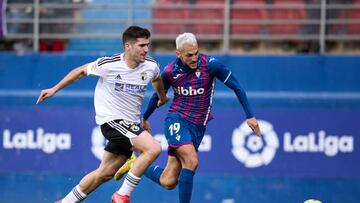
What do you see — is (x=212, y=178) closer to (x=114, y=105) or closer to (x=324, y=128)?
(x=324, y=128)

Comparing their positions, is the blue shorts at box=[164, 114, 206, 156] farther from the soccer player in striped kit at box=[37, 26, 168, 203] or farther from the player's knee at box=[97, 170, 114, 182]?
the player's knee at box=[97, 170, 114, 182]

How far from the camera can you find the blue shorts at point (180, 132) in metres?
10.6

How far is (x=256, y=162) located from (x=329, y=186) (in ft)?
3.58

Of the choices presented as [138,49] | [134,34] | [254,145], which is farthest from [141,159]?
[254,145]

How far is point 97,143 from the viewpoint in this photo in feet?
43.7

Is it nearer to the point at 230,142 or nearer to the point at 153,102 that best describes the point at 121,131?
the point at 153,102

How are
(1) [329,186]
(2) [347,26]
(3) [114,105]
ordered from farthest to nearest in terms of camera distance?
1. (2) [347,26]
2. (1) [329,186]
3. (3) [114,105]

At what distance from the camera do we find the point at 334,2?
13.9m

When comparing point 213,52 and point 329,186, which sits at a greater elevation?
point 213,52

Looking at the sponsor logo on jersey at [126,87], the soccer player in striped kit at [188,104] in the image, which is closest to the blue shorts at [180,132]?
the soccer player in striped kit at [188,104]

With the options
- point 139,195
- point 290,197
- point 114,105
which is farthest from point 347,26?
point 114,105

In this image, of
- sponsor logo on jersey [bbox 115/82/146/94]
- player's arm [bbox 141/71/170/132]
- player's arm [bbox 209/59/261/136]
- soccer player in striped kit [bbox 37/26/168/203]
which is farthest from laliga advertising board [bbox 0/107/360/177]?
sponsor logo on jersey [bbox 115/82/146/94]

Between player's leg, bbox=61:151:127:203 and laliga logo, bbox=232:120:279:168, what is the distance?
2.91m

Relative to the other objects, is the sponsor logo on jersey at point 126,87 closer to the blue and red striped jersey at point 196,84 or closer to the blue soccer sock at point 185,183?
the blue and red striped jersey at point 196,84
